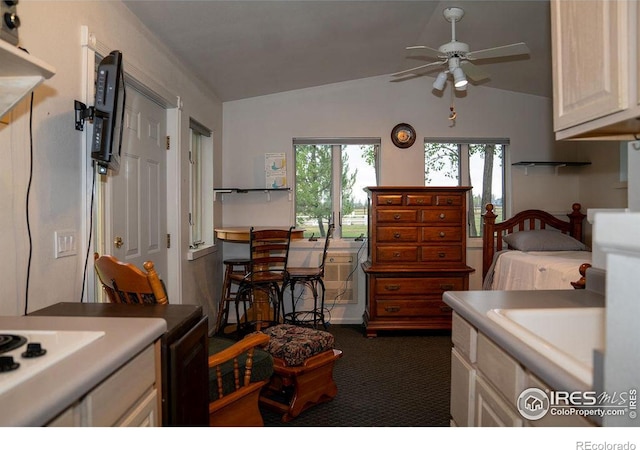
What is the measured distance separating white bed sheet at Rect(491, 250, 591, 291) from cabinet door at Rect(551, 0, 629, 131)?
206cm

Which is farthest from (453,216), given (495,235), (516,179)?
(516,179)

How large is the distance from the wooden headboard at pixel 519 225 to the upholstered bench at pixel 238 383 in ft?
10.0

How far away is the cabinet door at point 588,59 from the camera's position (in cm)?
112

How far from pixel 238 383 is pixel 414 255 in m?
2.42

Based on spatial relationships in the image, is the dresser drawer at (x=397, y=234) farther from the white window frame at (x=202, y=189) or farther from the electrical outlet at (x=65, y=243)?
the electrical outlet at (x=65, y=243)

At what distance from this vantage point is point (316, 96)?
4.62m

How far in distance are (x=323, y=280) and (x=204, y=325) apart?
10.1 feet

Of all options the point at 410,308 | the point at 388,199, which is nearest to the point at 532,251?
the point at 410,308

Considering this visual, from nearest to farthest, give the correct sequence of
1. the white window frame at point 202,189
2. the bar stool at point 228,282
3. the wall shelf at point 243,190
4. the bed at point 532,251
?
the bed at point 532,251, the bar stool at point 228,282, the white window frame at point 202,189, the wall shelf at point 243,190

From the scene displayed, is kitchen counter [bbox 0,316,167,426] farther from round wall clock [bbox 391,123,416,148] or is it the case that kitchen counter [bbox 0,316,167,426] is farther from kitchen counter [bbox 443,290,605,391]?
round wall clock [bbox 391,123,416,148]

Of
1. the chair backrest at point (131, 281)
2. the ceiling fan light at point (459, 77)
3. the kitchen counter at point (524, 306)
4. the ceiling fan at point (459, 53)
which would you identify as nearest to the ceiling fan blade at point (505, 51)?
the ceiling fan at point (459, 53)

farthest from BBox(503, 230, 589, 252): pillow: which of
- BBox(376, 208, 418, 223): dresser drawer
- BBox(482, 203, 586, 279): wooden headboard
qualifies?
BBox(376, 208, 418, 223): dresser drawer

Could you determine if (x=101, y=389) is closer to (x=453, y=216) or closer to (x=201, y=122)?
(x=201, y=122)

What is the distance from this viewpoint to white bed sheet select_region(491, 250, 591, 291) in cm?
319
